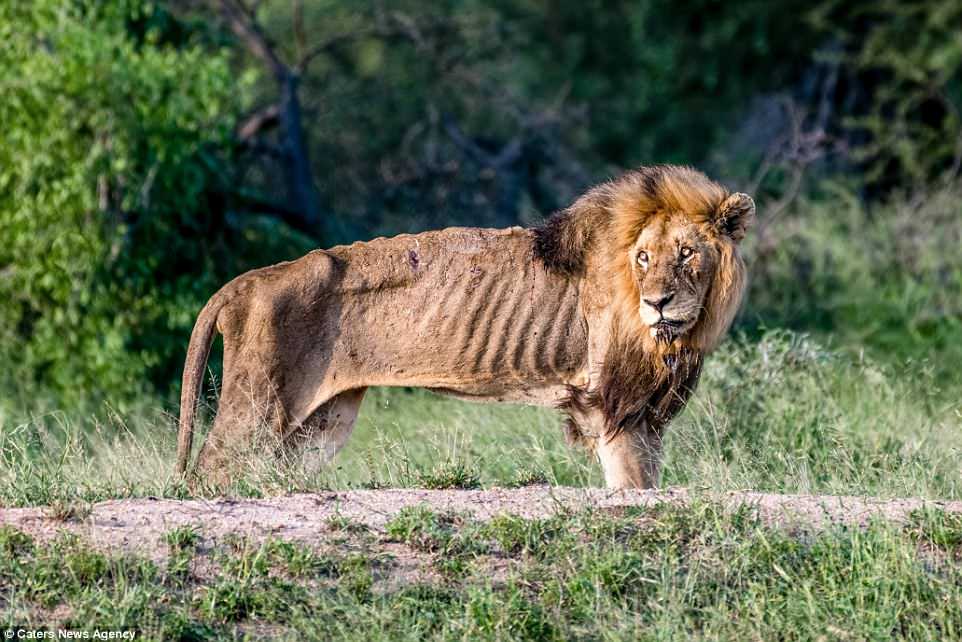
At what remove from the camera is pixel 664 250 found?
5.28m

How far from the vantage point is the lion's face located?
520 cm

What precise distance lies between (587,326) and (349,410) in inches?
37.1

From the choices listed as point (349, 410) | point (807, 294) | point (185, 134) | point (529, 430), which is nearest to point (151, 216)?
point (185, 134)

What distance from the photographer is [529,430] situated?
6762mm

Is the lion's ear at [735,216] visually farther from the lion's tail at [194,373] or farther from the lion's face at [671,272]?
the lion's tail at [194,373]

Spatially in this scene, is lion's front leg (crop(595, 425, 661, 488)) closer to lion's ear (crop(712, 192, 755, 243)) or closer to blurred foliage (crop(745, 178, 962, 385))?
lion's ear (crop(712, 192, 755, 243))

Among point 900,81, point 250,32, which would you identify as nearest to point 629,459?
point 250,32

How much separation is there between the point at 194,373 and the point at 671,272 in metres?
1.80

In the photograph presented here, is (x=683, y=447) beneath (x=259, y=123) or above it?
beneath

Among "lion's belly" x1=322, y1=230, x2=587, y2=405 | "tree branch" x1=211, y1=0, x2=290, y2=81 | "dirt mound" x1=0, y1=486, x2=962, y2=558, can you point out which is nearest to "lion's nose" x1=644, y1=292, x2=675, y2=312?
"lion's belly" x1=322, y1=230, x2=587, y2=405

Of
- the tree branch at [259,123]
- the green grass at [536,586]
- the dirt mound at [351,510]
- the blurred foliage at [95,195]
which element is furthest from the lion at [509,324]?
the tree branch at [259,123]

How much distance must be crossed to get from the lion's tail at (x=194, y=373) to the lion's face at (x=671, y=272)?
155cm

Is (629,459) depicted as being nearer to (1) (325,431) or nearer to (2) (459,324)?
(2) (459,324)

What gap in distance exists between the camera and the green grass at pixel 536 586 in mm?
3951
